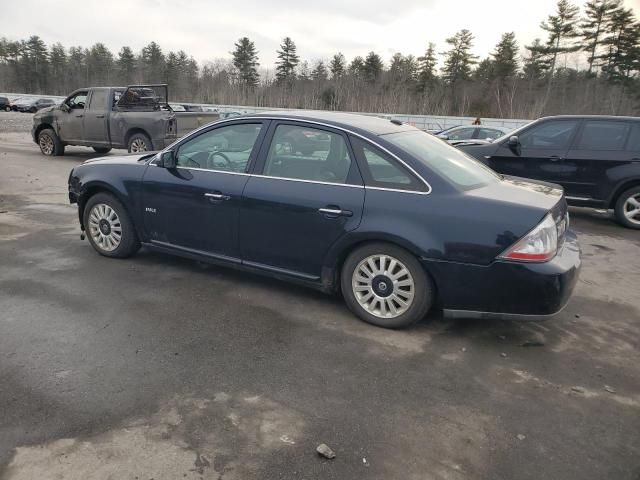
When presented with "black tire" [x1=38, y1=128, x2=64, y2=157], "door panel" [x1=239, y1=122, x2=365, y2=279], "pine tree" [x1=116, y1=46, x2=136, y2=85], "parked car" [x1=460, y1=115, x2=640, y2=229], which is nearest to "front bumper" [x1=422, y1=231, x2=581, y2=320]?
"door panel" [x1=239, y1=122, x2=365, y2=279]

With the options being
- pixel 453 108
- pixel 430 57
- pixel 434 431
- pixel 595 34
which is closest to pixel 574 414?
pixel 434 431

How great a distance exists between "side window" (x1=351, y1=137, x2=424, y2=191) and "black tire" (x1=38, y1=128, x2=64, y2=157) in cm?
1261

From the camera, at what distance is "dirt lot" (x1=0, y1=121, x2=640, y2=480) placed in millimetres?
2582

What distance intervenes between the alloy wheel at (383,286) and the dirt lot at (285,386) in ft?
0.64

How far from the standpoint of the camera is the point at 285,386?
3.23 m

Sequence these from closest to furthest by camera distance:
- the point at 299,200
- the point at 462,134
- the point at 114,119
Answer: the point at 299,200, the point at 114,119, the point at 462,134

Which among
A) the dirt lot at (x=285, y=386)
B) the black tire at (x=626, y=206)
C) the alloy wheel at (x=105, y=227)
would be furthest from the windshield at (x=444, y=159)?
the black tire at (x=626, y=206)

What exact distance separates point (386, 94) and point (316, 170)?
3954cm

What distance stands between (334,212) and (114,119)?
1051 centimetres

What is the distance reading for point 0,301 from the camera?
437cm

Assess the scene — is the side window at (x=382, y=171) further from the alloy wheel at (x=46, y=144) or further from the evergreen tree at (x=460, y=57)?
the evergreen tree at (x=460, y=57)

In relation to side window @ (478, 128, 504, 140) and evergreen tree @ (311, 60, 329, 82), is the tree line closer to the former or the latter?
evergreen tree @ (311, 60, 329, 82)

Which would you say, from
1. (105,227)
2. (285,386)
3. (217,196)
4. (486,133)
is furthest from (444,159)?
(486,133)

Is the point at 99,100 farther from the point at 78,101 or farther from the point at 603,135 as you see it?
the point at 603,135
